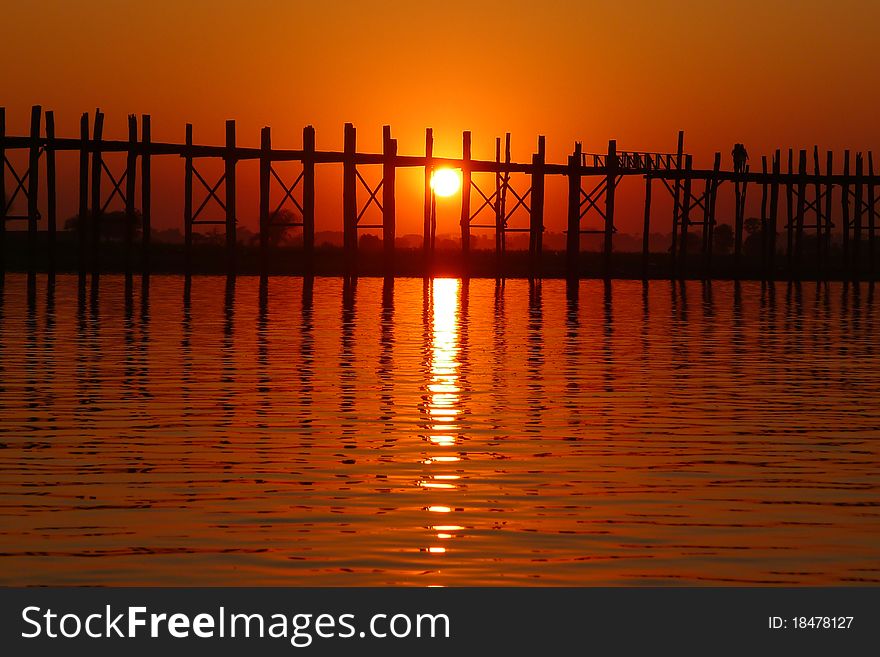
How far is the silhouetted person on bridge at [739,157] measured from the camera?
63875 mm

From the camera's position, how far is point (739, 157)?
65.1 meters

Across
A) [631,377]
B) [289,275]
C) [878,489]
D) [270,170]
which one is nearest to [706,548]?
[878,489]

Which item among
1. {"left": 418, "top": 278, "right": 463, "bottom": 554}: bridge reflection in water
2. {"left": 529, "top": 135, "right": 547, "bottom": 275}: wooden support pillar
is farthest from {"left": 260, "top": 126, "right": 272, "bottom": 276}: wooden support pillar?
{"left": 418, "top": 278, "right": 463, "bottom": 554}: bridge reflection in water

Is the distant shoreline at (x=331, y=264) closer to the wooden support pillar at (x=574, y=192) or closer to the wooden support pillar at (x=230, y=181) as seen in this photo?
the wooden support pillar at (x=574, y=192)

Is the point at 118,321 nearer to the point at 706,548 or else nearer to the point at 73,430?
the point at 73,430

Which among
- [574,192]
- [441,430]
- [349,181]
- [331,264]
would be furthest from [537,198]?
[441,430]

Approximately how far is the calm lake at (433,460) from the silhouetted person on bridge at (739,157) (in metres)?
38.7

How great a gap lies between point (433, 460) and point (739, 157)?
5477cm

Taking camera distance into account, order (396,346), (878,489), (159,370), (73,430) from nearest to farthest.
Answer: (878,489)
(73,430)
(159,370)
(396,346)

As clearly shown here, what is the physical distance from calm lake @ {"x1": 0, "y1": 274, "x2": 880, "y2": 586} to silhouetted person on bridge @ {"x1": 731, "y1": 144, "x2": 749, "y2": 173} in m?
38.7

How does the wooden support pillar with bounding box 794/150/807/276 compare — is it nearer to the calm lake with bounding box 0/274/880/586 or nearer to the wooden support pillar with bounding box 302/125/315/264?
the wooden support pillar with bounding box 302/125/315/264
